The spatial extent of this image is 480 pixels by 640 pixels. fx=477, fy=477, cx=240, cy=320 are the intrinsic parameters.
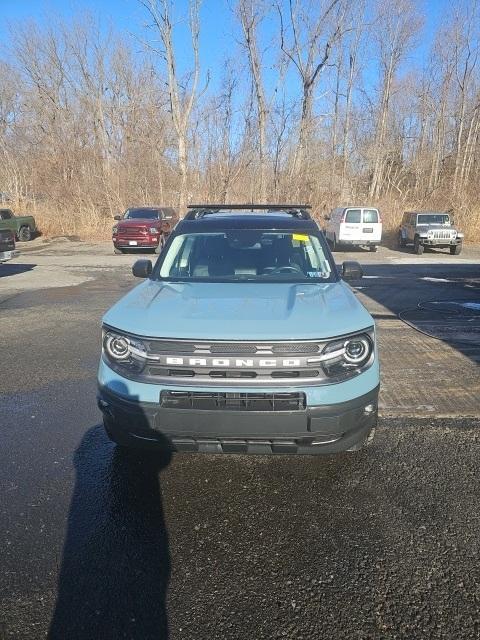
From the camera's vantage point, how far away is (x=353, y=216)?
2250 cm

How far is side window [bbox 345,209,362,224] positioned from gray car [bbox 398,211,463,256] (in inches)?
93.2

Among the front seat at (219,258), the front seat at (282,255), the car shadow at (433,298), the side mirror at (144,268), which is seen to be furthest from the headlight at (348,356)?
the car shadow at (433,298)

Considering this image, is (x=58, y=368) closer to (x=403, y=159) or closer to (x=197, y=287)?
(x=197, y=287)

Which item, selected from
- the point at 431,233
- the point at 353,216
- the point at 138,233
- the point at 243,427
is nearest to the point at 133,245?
the point at 138,233

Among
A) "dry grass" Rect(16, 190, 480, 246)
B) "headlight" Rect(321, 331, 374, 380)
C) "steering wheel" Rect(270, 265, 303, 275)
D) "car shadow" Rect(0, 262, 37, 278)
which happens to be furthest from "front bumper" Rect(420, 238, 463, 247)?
"headlight" Rect(321, 331, 374, 380)

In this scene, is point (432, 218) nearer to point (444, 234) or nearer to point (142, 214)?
point (444, 234)

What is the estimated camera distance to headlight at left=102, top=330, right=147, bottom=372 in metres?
2.96

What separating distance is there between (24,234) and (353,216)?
16627 millimetres

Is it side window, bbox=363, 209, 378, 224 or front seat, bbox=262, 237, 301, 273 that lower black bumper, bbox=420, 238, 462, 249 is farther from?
front seat, bbox=262, 237, 301, 273

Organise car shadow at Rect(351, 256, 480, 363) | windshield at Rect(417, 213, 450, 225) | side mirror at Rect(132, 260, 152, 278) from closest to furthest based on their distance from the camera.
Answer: side mirror at Rect(132, 260, 152, 278) < car shadow at Rect(351, 256, 480, 363) < windshield at Rect(417, 213, 450, 225)

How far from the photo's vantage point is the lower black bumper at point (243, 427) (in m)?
2.77

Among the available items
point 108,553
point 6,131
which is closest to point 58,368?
point 108,553

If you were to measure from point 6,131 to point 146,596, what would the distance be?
41066 mm

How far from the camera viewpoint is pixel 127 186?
A: 3503 centimetres
